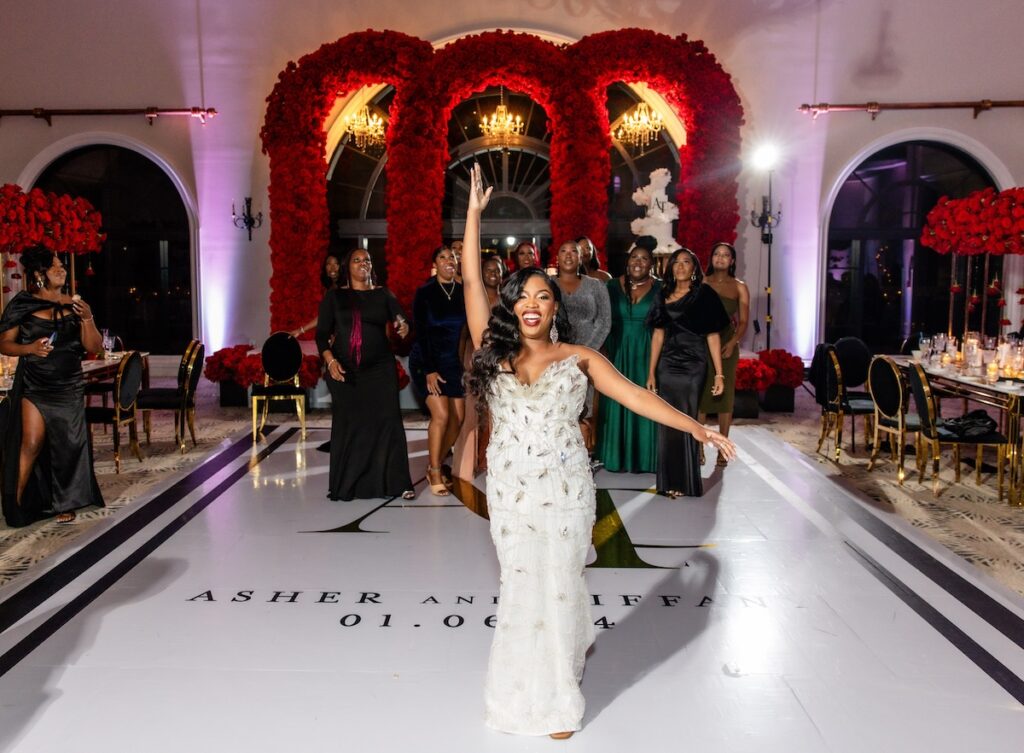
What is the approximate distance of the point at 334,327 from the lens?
595 cm

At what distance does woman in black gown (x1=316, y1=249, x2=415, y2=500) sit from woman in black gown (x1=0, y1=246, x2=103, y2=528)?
1449 mm

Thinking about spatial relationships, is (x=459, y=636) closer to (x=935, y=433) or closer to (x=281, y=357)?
(x=935, y=433)

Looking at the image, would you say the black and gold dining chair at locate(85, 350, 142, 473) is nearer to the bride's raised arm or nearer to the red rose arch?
the bride's raised arm

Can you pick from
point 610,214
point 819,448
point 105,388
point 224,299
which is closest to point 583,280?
point 819,448

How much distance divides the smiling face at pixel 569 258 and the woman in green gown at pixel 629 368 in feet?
1.41

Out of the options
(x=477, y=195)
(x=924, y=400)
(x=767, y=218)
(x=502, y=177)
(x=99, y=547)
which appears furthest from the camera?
(x=502, y=177)

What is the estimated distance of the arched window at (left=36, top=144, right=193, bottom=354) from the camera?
13.7m

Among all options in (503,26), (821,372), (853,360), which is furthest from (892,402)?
(503,26)

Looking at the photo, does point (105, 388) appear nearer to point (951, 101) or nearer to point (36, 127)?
point (36, 127)

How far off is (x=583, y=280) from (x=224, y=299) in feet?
27.1

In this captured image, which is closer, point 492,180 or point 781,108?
point 781,108

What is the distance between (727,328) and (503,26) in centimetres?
753

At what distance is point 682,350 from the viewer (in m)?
6.12

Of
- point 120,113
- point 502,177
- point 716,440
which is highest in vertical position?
point 120,113
